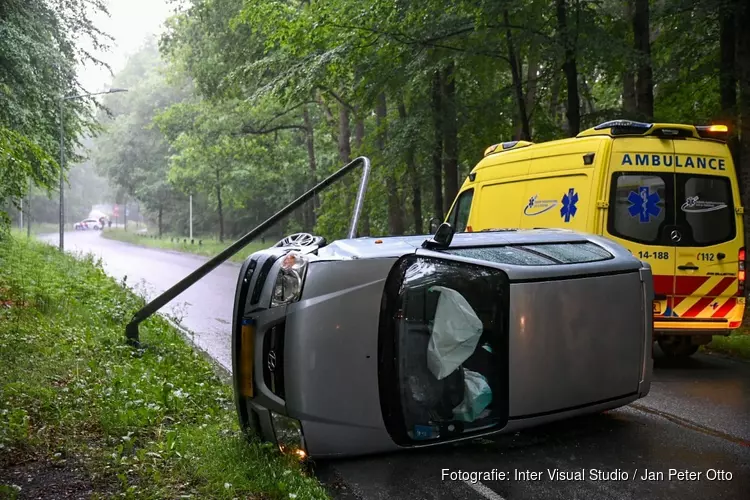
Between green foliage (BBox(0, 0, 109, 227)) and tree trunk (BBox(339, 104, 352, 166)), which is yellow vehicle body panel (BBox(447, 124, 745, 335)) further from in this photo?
tree trunk (BBox(339, 104, 352, 166))

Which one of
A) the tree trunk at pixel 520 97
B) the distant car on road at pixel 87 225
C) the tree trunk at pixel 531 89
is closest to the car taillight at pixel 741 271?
the tree trunk at pixel 531 89

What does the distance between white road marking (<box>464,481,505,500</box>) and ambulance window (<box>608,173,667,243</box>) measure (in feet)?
14.2

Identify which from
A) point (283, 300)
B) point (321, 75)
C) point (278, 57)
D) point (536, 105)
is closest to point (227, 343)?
point (283, 300)

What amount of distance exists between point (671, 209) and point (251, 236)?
467 cm

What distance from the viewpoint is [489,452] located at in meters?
4.69

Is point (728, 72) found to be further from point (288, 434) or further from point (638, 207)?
point (288, 434)

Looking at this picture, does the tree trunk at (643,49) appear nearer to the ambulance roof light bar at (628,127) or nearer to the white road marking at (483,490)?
the ambulance roof light bar at (628,127)

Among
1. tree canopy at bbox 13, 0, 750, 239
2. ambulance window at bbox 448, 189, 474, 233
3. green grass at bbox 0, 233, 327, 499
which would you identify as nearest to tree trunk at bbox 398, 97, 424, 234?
tree canopy at bbox 13, 0, 750, 239

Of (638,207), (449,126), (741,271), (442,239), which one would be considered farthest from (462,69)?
(442,239)

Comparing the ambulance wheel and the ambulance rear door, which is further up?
the ambulance rear door

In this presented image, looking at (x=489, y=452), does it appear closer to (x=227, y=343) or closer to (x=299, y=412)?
(x=299, y=412)

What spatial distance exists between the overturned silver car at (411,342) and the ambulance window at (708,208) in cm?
375

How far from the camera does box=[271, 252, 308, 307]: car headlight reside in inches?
163

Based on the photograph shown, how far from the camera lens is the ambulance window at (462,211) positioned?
1020 centimetres
